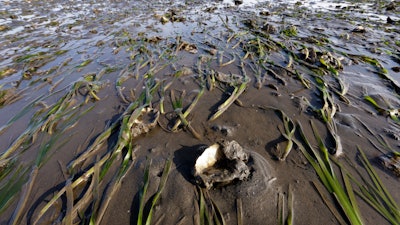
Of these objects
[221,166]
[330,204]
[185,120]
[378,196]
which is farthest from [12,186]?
[378,196]

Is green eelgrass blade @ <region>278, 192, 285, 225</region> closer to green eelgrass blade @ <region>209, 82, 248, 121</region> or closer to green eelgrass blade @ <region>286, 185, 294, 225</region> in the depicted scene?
green eelgrass blade @ <region>286, 185, 294, 225</region>

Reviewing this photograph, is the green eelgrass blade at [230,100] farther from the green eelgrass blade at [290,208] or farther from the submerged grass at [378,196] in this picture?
the submerged grass at [378,196]

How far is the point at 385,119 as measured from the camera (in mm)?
3004

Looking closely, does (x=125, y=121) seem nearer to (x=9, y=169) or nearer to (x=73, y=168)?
(x=73, y=168)

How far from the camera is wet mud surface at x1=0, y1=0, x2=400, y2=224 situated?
2.03 meters

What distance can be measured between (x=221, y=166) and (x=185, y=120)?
3.00 ft

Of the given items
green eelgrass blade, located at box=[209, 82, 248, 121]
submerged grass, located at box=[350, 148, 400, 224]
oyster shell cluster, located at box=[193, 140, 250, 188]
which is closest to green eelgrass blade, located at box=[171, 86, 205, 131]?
green eelgrass blade, located at box=[209, 82, 248, 121]

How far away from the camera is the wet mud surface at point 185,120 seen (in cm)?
203

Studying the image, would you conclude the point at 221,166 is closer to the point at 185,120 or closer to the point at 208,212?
the point at 208,212

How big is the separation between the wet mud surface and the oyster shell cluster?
0.29 feet

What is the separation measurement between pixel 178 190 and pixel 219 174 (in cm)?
42

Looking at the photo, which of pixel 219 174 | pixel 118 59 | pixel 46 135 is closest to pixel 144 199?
pixel 219 174

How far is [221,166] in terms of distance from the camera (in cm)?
231

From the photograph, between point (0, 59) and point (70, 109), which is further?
point (0, 59)
